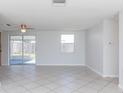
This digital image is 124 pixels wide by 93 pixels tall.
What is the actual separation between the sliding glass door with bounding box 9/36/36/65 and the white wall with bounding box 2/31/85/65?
0.32 meters

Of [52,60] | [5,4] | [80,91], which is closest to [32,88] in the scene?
[80,91]

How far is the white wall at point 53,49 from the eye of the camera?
9250 mm

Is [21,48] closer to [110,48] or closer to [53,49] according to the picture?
[53,49]

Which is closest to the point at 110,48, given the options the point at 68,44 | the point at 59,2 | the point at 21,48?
the point at 59,2

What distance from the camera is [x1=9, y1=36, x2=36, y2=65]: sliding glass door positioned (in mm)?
9391

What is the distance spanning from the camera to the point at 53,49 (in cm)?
926

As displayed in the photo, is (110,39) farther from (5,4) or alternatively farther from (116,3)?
(5,4)

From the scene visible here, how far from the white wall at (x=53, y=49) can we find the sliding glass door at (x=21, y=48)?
0.32 meters

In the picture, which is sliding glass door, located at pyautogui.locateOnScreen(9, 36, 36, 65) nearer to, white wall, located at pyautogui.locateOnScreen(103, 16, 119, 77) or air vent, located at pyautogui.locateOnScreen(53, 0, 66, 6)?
white wall, located at pyautogui.locateOnScreen(103, 16, 119, 77)

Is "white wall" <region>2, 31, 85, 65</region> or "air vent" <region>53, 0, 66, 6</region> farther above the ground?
"air vent" <region>53, 0, 66, 6</region>

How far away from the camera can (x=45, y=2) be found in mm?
3531

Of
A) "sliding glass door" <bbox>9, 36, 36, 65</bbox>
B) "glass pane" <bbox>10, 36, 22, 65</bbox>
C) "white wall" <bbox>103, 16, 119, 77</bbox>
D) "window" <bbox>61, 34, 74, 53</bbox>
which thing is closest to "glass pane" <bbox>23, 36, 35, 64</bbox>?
"sliding glass door" <bbox>9, 36, 36, 65</bbox>

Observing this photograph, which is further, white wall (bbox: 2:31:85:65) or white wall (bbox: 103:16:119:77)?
white wall (bbox: 2:31:85:65)

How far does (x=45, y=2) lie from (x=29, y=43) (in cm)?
613
